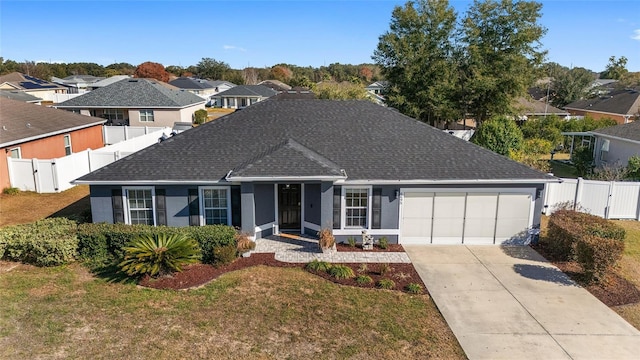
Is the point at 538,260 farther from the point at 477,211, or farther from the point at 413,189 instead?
the point at 413,189

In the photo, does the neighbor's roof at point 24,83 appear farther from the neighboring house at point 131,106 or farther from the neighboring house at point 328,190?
the neighboring house at point 328,190

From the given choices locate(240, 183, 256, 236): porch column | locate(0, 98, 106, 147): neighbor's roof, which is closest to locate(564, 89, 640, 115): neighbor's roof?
locate(240, 183, 256, 236): porch column

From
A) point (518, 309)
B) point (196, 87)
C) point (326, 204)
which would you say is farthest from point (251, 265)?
point (196, 87)

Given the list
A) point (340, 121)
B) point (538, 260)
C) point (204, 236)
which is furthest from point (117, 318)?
point (538, 260)

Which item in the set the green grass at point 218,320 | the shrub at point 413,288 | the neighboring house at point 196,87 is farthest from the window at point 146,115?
the neighboring house at point 196,87

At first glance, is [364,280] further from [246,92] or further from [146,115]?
[246,92]

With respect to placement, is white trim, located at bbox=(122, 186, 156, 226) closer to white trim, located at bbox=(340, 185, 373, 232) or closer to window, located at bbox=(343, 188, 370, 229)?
white trim, located at bbox=(340, 185, 373, 232)

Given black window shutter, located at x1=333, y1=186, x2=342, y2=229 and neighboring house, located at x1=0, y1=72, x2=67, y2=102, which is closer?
black window shutter, located at x1=333, y1=186, x2=342, y2=229
